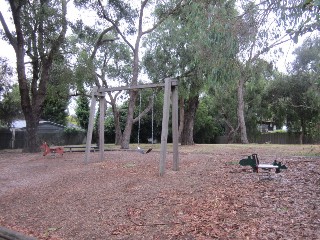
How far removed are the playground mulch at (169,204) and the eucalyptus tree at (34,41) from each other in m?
9.10

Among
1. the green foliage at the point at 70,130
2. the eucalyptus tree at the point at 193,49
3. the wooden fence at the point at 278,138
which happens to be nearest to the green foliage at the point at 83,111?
the green foliage at the point at 70,130

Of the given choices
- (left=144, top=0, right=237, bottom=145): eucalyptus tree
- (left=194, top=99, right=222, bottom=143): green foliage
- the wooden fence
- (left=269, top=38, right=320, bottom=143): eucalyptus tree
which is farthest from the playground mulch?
the wooden fence

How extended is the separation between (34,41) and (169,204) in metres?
14.3

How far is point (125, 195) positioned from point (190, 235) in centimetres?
235

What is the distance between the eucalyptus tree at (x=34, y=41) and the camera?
16422mm

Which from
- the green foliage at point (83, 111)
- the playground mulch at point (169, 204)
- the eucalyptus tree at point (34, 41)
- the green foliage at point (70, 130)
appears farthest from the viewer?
the green foliage at point (83, 111)

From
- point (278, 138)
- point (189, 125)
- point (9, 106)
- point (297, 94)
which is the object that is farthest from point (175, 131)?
point (278, 138)

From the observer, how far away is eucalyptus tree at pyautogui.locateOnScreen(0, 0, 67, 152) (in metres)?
16.4

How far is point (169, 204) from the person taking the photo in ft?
20.2

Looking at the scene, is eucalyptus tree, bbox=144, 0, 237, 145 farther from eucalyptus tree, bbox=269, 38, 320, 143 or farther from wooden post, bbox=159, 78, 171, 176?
eucalyptus tree, bbox=269, 38, 320, 143

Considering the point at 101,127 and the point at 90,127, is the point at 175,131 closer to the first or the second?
the point at 90,127

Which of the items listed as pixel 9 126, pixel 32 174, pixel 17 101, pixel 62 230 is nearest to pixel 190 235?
pixel 62 230

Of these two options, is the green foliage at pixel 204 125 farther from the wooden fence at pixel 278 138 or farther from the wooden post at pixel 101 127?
the wooden post at pixel 101 127

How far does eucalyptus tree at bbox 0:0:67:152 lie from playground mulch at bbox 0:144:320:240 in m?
9.10
